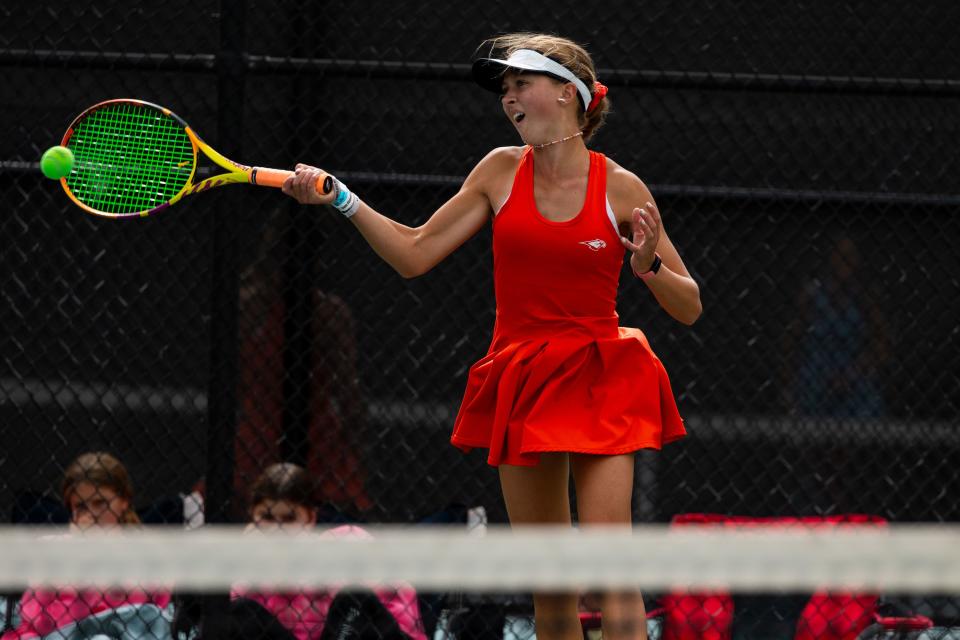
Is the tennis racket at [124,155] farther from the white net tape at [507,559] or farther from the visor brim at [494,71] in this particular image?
the white net tape at [507,559]

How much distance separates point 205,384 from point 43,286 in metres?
0.54

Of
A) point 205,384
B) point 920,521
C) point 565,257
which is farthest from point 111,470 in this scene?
point 920,521

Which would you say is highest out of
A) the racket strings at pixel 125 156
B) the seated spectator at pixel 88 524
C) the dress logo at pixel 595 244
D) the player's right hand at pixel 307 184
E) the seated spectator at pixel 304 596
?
the racket strings at pixel 125 156

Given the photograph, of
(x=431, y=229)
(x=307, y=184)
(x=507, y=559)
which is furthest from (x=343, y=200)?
(x=507, y=559)

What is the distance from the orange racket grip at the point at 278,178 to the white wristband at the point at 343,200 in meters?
0.01

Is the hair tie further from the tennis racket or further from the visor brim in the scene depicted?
the tennis racket

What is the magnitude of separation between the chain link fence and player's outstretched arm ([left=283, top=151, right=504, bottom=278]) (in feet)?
3.00

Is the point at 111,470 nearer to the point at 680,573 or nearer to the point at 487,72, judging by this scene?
the point at 487,72

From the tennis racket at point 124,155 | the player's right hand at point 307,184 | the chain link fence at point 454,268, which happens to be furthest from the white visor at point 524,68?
the chain link fence at point 454,268

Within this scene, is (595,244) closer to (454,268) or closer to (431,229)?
(431,229)

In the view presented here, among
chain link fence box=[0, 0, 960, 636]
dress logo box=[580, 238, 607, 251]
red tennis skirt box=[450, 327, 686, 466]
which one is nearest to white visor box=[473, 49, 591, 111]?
dress logo box=[580, 238, 607, 251]

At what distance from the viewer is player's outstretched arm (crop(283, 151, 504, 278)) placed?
9.45 ft

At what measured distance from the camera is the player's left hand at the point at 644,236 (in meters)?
2.68

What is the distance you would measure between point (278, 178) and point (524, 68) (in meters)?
0.55
